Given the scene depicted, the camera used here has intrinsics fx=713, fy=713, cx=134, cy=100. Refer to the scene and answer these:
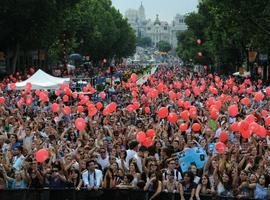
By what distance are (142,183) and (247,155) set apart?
7.26 ft

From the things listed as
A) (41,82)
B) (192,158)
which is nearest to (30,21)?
(41,82)

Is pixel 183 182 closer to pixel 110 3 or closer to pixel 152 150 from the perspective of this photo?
pixel 152 150

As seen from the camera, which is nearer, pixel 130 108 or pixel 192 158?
pixel 192 158

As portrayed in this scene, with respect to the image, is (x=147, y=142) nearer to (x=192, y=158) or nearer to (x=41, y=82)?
(x=192, y=158)

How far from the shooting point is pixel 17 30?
46250 mm

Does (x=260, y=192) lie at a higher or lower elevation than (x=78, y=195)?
higher

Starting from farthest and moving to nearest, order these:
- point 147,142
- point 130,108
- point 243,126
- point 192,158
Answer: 1. point 130,108
2. point 243,126
3. point 147,142
4. point 192,158

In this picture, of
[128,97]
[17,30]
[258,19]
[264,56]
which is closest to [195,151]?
[128,97]

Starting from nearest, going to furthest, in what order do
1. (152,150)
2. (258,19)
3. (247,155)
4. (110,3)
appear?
(247,155) → (152,150) → (258,19) → (110,3)

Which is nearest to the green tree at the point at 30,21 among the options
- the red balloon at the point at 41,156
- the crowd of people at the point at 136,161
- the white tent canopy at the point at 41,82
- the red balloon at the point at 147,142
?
the white tent canopy at the point at 41,82

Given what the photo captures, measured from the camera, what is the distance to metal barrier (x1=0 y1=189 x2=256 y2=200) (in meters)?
11.3

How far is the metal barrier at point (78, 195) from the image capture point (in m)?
11.3

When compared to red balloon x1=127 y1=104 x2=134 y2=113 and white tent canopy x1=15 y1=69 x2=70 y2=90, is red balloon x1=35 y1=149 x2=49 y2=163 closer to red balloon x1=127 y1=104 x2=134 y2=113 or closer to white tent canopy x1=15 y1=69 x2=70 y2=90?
red balloon x1=127 y1=104 x2=134 y2=113

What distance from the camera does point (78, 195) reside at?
37.8 ft
